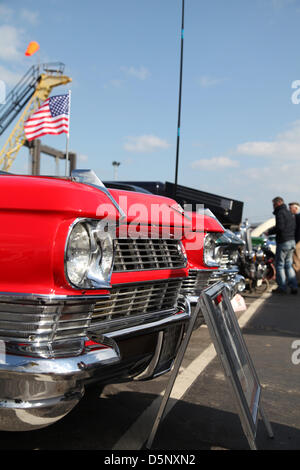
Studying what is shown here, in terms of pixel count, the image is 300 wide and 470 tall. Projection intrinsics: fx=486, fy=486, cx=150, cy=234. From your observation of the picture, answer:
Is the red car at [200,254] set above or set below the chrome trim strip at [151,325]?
above

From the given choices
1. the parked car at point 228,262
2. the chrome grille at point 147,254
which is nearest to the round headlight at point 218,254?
the parked car at point 228,262

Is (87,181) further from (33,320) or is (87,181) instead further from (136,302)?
(33,320)

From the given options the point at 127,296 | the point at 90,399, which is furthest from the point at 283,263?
the point at 127,296

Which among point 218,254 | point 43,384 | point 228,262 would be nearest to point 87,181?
point 43,384

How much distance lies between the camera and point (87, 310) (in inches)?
84.7

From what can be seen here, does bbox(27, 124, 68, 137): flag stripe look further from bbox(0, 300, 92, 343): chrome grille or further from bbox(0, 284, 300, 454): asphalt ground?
bbox(0, 300, 92, 343): chrome grille

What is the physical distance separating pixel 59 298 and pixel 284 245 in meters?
8.41

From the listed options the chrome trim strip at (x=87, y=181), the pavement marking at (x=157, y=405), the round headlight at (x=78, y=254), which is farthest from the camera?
the pavement marking at (x=157, y=405)

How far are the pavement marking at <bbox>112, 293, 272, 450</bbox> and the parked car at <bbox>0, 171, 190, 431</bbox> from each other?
0.42m

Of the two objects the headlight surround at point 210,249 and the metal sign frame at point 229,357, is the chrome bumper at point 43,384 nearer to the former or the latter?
the metal sign frame at point 229,357

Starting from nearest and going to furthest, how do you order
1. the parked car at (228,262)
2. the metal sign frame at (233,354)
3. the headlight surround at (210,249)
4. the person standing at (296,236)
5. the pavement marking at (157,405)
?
the metal sign frame at (233,354) < the pavement marking at (157,405) < the headlight surround at (210,249) < the parked car at (228,262) < the person standing at (296,236)

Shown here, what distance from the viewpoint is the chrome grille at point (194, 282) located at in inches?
166

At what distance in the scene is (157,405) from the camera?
3.26 metres

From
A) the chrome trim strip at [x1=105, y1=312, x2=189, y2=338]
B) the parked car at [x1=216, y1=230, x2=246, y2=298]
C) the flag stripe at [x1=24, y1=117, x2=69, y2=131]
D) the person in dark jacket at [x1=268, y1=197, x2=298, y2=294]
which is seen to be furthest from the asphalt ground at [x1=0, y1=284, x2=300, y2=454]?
the flag stripe at [x1=24, y1=117, x2=69, y2=131]
